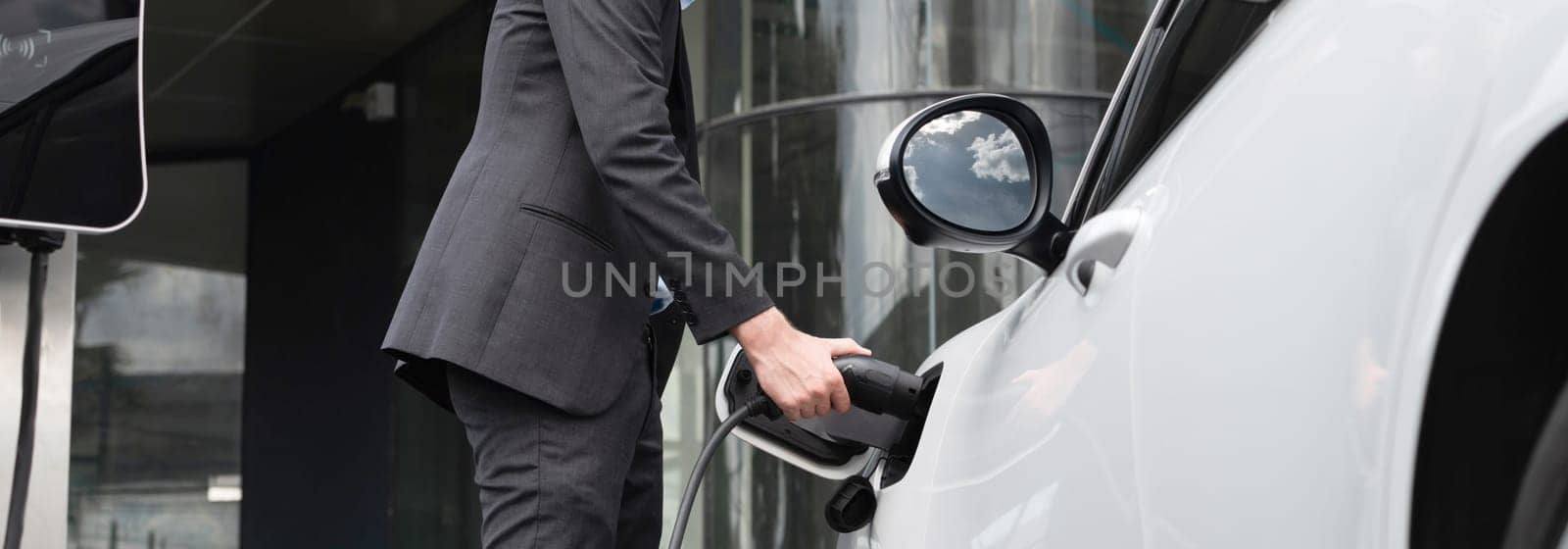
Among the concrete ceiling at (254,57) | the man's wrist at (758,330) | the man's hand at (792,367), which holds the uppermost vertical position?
the concrete ceiling at (254,57)

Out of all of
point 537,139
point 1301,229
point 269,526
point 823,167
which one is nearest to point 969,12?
point 823,167

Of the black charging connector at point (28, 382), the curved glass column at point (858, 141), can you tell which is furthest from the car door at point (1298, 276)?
the curved glass column at point (858, 141)

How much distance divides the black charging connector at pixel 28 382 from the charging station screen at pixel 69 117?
0.10m

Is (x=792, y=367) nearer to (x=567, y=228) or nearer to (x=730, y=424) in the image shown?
(x=730, y=424)

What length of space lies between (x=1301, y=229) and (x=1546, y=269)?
143 millimetres

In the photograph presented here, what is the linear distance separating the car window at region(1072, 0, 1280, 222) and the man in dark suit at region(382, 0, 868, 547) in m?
0.34

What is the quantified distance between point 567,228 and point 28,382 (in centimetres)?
107

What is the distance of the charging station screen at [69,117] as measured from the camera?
1.99 metres

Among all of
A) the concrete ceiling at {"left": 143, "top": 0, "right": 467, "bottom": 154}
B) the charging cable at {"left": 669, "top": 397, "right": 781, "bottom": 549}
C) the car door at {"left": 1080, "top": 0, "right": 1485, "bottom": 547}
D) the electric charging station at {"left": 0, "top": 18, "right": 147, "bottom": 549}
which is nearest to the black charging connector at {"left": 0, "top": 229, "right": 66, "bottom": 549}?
the electric charging station at {"left": 0, "top": 18, "right": 147, "bottom": 549}

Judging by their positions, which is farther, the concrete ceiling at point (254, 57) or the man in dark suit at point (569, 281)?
the concrete ceiling at point (254, 57)

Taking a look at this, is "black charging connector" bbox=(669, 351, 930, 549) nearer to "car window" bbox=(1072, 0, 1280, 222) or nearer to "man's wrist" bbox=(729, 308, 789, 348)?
"man's wrist" bbox=(729, 308, 789, 348)

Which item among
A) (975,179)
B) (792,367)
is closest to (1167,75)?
(975,179)

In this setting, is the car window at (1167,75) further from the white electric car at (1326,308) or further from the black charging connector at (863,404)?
the black charging connector at (863,404)

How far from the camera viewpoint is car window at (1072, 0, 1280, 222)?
112cm
